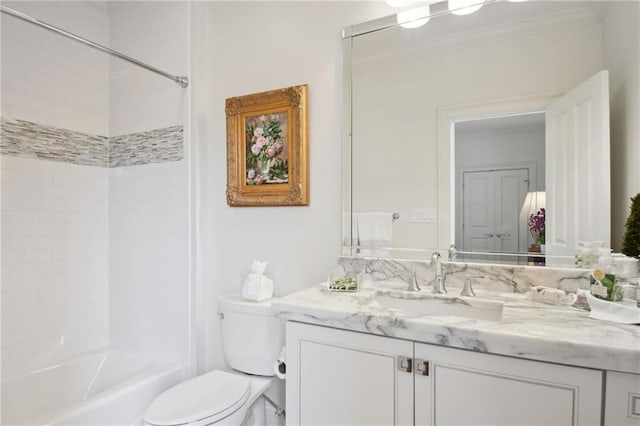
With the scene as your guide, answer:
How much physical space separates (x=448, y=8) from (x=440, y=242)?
97cm

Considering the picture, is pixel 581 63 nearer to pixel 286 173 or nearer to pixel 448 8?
pixel 448 8

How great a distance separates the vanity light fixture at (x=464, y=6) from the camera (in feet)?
4.70

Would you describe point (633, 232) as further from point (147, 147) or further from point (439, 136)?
point (147, 147)

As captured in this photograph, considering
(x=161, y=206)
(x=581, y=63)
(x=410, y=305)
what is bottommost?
(x=410, y=305)

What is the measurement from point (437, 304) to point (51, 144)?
7.36ft

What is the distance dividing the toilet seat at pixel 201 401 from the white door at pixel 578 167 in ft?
4.48

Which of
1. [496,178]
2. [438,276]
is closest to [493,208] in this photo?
[496,178]

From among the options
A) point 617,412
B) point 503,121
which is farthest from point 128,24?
point 617,412

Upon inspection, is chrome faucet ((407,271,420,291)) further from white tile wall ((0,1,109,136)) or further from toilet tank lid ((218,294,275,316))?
white tile wall ((0,1,109,136))

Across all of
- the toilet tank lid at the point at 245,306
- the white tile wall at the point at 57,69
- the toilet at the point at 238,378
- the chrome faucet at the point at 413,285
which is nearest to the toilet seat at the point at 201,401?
the toilet at the point at 238,378

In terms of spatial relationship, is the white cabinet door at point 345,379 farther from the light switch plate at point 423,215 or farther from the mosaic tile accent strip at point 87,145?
the mosaic tile accent strip at point 87,145

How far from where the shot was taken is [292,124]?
1782 mm

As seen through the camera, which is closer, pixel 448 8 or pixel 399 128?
pixel 448 8

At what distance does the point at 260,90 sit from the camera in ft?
6.24
